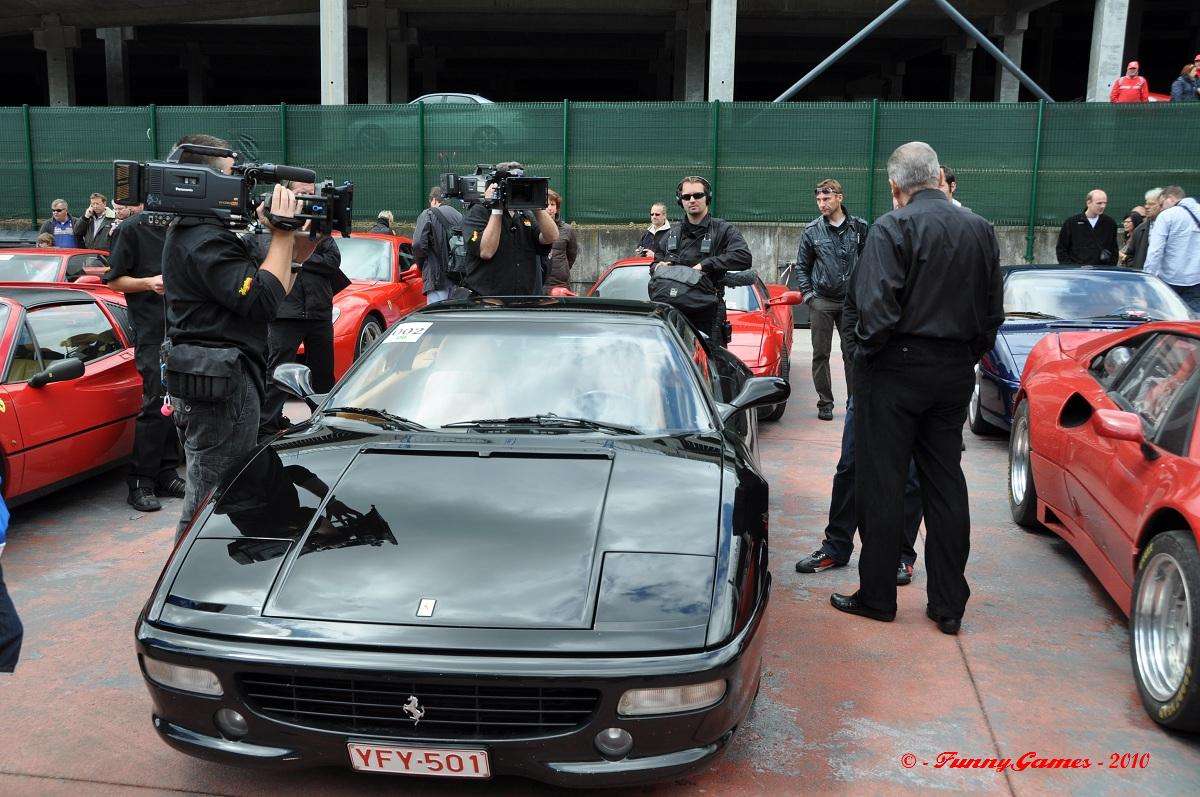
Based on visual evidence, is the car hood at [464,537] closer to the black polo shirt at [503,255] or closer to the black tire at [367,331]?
the black polo shirt at [503,255]

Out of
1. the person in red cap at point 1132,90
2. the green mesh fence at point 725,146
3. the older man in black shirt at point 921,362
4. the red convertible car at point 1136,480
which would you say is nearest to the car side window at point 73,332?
the older man in black shirt at point 921,362

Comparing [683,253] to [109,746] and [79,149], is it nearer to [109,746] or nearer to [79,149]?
[109,746]

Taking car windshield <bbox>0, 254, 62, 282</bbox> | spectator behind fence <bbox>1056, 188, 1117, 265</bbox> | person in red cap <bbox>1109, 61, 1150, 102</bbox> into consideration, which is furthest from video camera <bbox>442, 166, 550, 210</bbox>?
person in red cap <bbox>1109, 61, 1150, 102</bbox>

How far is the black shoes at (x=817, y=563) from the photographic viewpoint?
4.96 m

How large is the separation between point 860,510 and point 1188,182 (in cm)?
1386

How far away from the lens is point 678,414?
3846 mm

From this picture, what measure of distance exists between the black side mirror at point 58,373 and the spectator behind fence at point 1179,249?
9.05m

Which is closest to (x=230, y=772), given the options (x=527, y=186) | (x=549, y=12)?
(x=527, y=186)

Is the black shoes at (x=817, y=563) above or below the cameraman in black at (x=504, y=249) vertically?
below

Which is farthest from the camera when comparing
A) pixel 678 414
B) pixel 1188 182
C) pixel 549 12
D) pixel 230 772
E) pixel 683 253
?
pixel 549 12

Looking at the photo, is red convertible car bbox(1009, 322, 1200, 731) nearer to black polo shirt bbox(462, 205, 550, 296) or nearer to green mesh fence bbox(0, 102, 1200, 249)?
black polo shirt bbox(462, 205, 550, 296)

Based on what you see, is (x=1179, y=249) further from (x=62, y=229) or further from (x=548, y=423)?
(x=62, y=229)

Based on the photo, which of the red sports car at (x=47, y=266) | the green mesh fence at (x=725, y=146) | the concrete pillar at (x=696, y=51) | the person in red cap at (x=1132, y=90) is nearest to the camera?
the red sports car at (x=47, y=266)

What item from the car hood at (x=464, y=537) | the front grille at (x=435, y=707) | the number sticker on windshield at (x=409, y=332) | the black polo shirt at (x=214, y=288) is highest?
the black polo shirt at (x=214, y=288)
